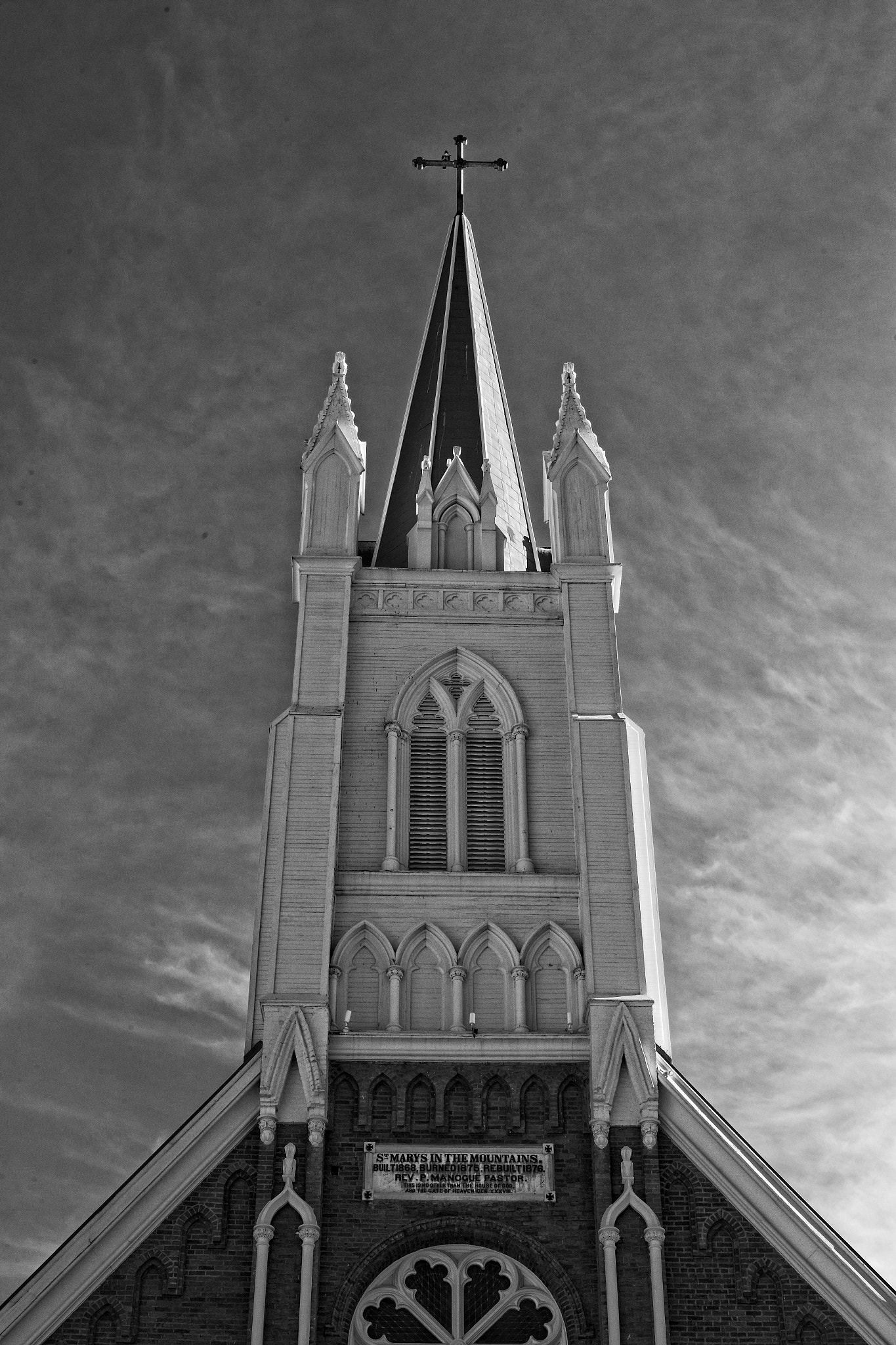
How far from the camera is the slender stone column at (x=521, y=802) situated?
78.3 ft

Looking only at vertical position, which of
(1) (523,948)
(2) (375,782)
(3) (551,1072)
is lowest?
(3) (551,1072)

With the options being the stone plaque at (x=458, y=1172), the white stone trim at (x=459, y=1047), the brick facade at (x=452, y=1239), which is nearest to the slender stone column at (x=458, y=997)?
the white stone trim at (x=459, y=1047)

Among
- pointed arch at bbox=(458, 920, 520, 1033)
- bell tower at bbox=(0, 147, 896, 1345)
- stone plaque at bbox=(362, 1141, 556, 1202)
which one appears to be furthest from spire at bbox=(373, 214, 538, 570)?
stone plaque at bbox=(362, 1141, 556, 1202)

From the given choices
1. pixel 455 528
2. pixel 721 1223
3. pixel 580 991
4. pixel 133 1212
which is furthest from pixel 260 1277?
pixel 455 528

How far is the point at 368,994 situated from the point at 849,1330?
730cm

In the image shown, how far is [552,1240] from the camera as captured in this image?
1995cm

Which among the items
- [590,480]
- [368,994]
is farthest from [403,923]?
[590,480]

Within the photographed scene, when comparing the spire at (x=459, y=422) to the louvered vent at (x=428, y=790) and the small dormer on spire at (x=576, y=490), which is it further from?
the louvered vent at (x=428, y=790)

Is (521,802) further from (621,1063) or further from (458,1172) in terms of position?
(458,1172)

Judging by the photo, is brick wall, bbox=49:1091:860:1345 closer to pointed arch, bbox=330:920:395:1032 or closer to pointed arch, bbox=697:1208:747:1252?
pointed arch, bbox=697:1208:747:1252

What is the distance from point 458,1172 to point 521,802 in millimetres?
5987

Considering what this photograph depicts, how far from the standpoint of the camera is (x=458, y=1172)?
2036cm

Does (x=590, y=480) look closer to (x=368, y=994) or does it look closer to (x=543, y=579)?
(x=543, y=579)

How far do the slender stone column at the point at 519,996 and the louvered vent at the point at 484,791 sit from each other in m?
1.82
